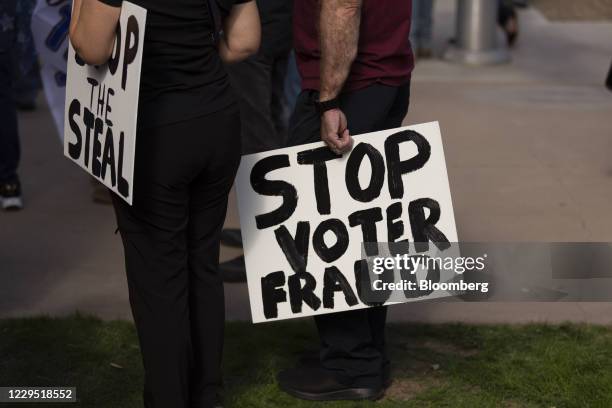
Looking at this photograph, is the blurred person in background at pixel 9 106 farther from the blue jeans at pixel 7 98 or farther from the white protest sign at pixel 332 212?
the white protest sign at pixel 332 212

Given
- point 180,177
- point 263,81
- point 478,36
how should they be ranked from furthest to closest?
1. point 478,36
2. point 263,81
3. point 180,177

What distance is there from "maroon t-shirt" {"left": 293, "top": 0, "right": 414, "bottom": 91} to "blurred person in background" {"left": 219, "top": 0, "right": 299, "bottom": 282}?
1172 millimetres

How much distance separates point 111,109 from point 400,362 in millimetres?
1684

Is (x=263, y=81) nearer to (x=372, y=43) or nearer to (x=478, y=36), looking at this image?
(x=372, y=43)

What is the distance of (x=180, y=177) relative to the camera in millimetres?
3600

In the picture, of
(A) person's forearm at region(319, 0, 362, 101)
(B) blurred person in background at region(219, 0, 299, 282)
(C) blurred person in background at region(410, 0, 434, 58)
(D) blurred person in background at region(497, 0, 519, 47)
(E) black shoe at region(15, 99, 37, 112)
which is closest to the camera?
(A) person's forearm at region(319, 0, 362, 101)

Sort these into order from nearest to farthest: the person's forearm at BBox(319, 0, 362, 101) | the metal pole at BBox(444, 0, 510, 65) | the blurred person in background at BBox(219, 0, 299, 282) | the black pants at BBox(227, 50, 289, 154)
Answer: the person's forearm at BBox(319, 0, 362, 101) → the blurred person in background at BBox(219, 0, 299, 282) → the black pants at BBox(227, 50, 289, 154) → the metal pole at BBox(444, 0, 510, 65)

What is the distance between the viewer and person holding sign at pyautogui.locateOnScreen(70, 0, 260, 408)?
3.46m

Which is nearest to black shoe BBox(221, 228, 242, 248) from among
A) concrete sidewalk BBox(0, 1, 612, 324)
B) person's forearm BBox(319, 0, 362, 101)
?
concrete sidewalk BBox(0, 1, 612, 324)

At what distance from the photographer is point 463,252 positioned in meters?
5.64

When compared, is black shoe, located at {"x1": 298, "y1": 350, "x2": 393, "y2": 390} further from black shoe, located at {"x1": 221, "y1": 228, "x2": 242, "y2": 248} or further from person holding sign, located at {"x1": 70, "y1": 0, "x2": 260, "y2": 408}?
black shoe, located at {"x1": 221, "y1": 228, "x2": 242, "y2": 248}

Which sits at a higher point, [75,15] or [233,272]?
[75,15]

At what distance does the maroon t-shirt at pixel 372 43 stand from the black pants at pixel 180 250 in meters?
0.48

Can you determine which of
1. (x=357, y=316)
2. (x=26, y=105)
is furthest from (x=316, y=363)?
(x=26, y=105)
